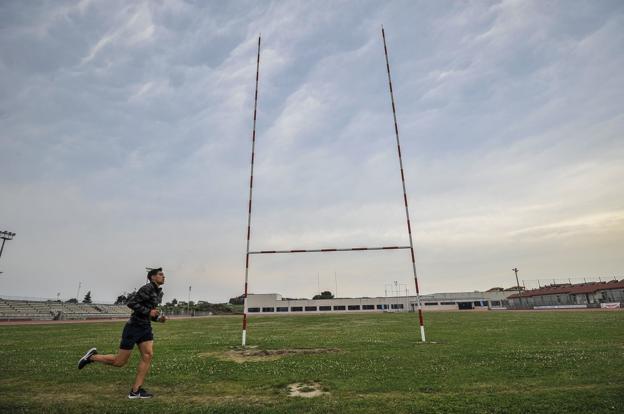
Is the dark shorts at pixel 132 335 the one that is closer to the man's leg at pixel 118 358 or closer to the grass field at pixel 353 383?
the man's leg at pixel 118 358

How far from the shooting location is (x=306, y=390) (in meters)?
6.87

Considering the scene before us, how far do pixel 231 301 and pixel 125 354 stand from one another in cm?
19220

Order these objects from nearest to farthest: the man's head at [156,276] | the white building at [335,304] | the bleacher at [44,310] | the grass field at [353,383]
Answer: the grass field at [353,383]
the man's head at [156,276]
the bleacher at [44,310]
the white building at [335,304]

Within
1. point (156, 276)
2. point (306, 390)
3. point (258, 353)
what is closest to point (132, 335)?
point (156, 276)

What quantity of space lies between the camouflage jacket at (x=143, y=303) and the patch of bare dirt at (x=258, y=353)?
15.2 ft

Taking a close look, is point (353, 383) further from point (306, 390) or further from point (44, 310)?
point (44, 310)

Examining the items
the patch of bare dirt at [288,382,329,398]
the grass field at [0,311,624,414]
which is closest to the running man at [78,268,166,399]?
the grass field at [0,311,624,414]

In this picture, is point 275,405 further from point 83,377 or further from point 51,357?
point 51,357

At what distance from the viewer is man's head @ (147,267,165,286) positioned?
7285 millimetres

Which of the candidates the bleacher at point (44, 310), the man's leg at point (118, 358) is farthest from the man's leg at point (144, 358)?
the bleacher at point (44, 310)

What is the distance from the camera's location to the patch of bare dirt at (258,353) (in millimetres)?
11062

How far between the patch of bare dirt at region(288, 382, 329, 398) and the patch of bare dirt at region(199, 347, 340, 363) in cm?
372

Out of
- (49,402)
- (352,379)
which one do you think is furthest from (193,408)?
(352,379)

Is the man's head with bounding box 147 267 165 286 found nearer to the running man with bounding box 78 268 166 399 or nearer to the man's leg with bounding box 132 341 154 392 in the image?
the running man with bounding box 78 268 166 399
